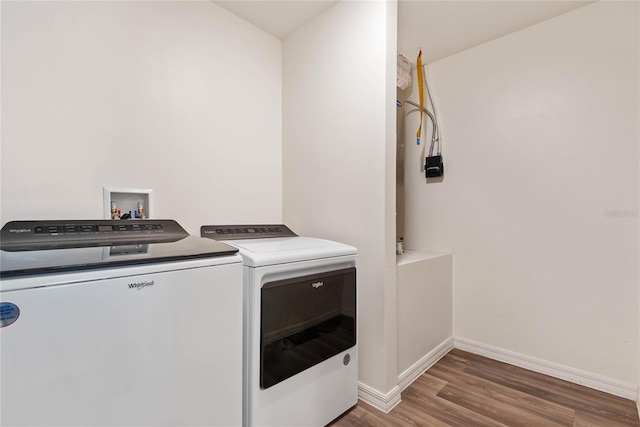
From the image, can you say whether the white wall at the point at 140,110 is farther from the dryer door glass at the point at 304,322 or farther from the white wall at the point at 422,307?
the white wall at the point at 422,307

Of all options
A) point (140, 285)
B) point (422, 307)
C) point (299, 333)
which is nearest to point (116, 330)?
point (140, 285)

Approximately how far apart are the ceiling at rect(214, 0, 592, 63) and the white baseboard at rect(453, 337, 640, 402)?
218 centimetres

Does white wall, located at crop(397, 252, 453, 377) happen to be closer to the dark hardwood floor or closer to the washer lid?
the dark hardwood floor

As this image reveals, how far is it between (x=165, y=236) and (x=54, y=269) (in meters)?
0.61

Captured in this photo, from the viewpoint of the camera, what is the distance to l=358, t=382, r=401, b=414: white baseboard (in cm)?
152

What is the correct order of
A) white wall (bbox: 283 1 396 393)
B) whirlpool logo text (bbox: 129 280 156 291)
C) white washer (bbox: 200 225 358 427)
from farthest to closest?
white wall (bbox: 283 1 396 393) → white washer (bbox: 200 225 358 427) → whirlpool logo text (bbox: 129 280 156 291)

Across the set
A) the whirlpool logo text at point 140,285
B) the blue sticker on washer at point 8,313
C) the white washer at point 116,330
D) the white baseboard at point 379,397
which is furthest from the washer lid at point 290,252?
the white baseboard at point 379,397

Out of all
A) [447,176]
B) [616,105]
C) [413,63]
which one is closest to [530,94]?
[616,105]

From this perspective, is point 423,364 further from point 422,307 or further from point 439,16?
point 439,16

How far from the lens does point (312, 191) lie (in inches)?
74.7

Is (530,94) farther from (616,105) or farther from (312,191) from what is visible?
(312,191)

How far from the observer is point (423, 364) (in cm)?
190

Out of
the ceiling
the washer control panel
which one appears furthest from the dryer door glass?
the ceiling

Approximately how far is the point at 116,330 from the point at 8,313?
0.74 feet
